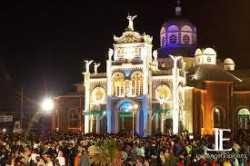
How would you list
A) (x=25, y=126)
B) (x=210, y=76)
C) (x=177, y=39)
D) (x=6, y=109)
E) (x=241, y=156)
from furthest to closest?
(x=6, y=109) < (x=25, y=126) < (x=177, y=39) < (x=210, y=76) < (x=241, y=156)

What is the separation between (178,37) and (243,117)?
13708mm

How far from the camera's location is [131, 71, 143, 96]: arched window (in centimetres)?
5794

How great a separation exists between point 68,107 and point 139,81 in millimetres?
11373

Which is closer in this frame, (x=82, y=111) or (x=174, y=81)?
(x=174, y=81)

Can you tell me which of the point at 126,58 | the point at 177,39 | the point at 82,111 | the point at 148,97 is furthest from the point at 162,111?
the point at 177,39

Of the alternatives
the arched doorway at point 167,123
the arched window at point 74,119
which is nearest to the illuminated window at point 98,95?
the arched window at point 74,119

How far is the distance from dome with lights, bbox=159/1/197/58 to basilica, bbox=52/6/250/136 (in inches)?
186

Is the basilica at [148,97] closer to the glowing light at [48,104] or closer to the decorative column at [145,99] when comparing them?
the decorative column at [145,99]

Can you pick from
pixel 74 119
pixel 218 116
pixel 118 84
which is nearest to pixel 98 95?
pixel 118 84

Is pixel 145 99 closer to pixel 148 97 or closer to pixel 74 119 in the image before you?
pixel 148 97

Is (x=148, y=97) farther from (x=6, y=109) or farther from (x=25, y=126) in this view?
(x=6, y=109)

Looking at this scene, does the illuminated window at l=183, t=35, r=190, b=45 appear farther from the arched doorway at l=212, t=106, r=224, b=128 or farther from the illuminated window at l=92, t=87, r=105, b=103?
the illuminated window at l=92, t=87, r=105, b=103

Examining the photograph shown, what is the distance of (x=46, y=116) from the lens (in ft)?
252

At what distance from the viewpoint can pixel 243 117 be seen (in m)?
62.6
